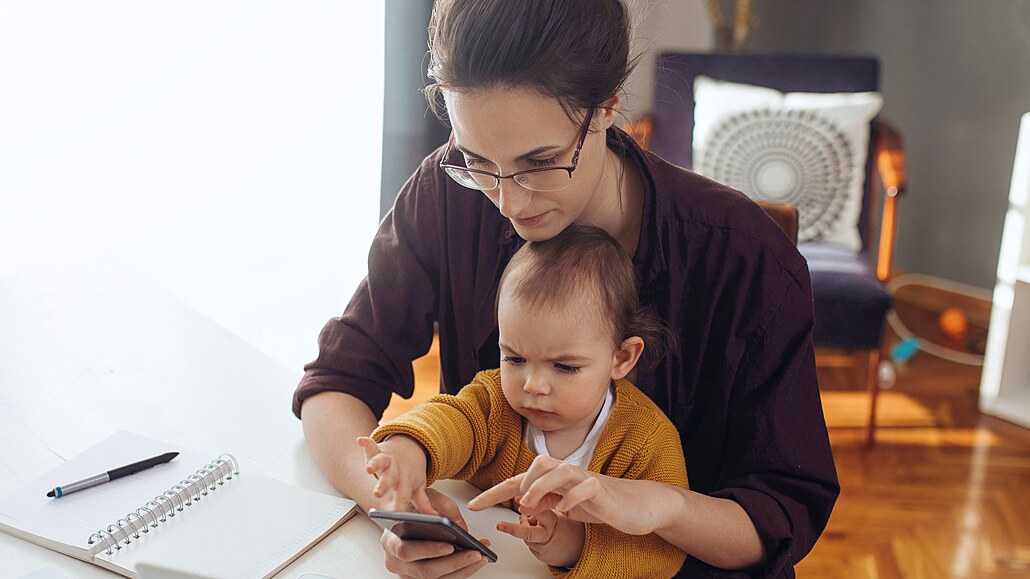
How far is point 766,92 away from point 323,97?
4.66 ft

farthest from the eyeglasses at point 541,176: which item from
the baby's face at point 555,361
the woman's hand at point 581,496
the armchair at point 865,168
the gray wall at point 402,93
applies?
the gray wall at point 402,93

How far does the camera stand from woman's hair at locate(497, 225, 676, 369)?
111 cm

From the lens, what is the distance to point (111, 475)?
3.62 feet

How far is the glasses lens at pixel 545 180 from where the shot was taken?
1.12 metres

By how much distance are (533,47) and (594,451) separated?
0.46 meters

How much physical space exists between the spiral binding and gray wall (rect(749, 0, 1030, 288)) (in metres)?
3.35

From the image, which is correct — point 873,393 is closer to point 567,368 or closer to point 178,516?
point 567,368

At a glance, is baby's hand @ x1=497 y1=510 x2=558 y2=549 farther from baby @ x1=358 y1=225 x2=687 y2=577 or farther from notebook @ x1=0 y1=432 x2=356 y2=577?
notebook @ x1=0 y1=432 x2=356 y2=577

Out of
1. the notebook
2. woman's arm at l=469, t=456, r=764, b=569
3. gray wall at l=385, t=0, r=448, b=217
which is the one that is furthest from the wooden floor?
the notebook

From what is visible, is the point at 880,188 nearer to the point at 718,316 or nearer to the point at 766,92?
the point at 766,92

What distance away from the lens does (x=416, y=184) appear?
4.52ft

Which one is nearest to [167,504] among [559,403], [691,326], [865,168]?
[559,403]

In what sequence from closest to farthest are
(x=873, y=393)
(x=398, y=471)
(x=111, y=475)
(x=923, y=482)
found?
(x=398, y=471) → (x=111, y=475) → (x=923, y=482) → (x=873, y=393)

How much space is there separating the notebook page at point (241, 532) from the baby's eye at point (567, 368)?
0.28 m
